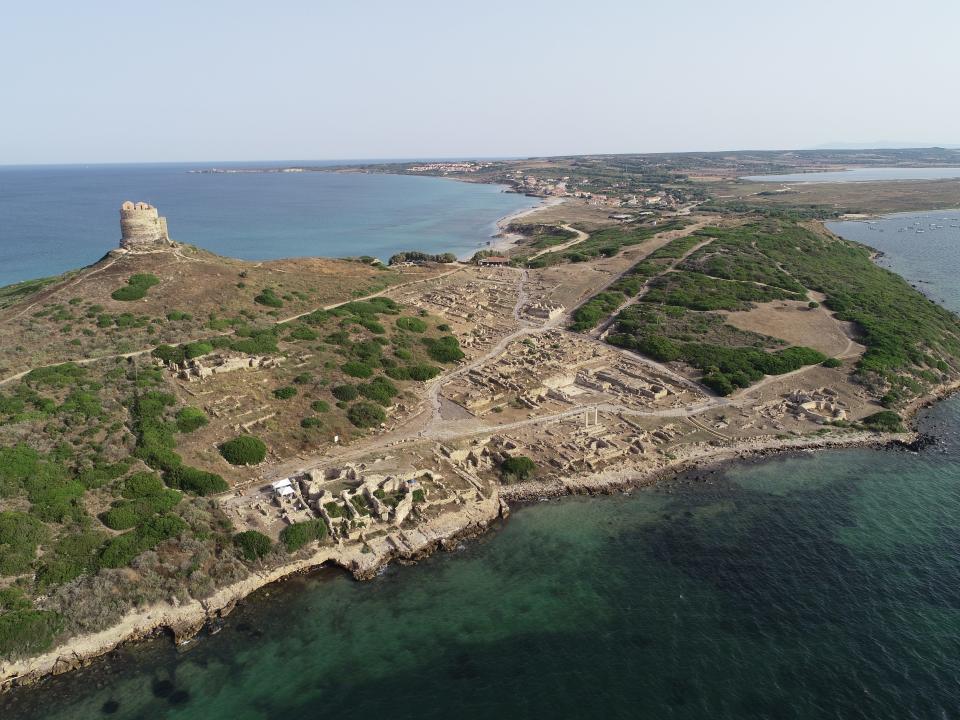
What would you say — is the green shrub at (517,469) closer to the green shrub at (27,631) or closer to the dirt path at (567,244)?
the green shrub at (27,631)

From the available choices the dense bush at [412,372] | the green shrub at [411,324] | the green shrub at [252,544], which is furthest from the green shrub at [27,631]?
the green shrub at [411,324]

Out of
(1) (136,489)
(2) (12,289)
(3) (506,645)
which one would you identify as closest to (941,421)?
(3) (506,645)

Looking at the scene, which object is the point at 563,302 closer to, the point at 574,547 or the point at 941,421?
the point at 941,421

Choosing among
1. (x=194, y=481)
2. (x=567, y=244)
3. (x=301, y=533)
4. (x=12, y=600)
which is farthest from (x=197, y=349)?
(x=567, y=244)

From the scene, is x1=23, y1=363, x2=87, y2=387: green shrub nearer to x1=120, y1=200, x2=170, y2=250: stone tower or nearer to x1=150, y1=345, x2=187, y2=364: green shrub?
x1=150, y1=345, x2=187, y2=364: green shrub

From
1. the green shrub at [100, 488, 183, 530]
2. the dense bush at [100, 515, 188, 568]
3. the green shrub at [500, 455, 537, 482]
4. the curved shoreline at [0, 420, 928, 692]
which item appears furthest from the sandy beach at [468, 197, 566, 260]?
the dense bush at [100, 515, 188, 568]

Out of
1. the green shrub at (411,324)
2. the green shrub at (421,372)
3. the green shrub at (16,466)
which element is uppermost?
the green shrub at (411,324)

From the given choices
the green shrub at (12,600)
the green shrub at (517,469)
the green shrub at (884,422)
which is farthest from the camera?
the green shrub at (884,422)
